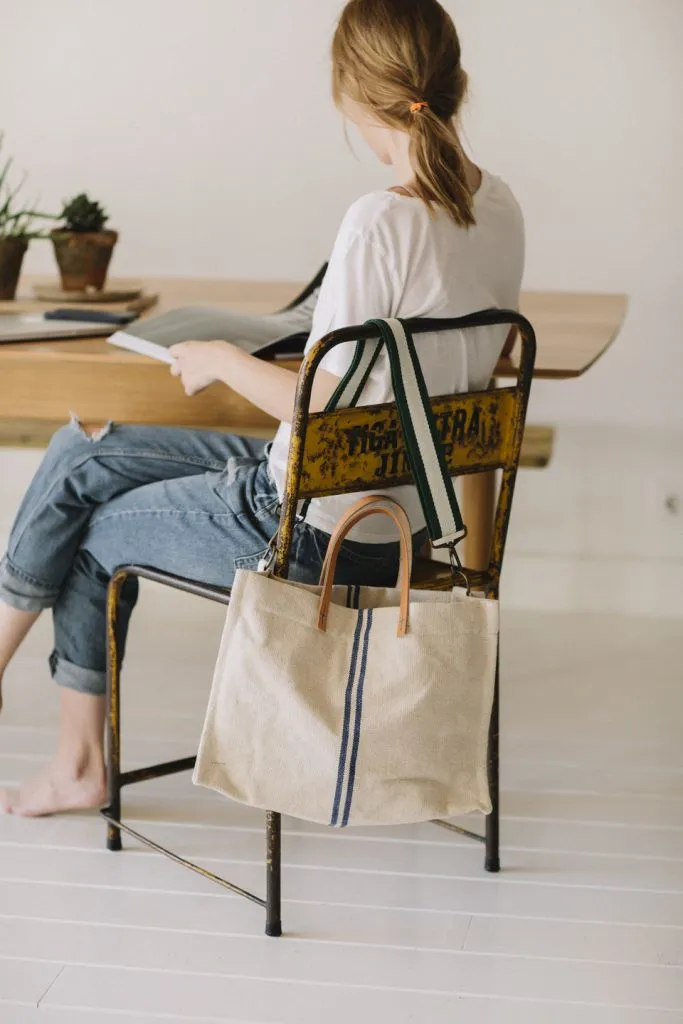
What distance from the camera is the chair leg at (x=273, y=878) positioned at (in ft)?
5.52

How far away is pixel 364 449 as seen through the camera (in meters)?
1.57

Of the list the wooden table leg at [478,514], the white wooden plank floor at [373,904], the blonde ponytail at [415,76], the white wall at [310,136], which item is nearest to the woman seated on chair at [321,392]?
the blonde ponytail at [415,76]

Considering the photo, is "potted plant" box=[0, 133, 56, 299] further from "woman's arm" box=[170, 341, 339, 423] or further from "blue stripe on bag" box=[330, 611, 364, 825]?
"blue stripe on bag" box=[330, 611, 364, 825]

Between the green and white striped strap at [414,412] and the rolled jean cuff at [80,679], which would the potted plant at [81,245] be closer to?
the rolled jean cuff at [80,679]

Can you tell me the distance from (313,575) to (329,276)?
0.37 meters

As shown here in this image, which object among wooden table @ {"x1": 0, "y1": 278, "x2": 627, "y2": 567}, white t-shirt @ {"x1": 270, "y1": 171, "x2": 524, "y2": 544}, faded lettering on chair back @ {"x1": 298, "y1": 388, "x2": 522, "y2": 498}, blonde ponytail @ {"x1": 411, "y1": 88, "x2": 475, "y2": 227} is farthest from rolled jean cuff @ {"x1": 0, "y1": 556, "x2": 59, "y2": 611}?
blonde ponytail @ {"x1": 411, "y1": 88, "x2": 475, "y2": 227}

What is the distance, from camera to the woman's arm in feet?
5.23

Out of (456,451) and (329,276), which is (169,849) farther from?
(329,276)

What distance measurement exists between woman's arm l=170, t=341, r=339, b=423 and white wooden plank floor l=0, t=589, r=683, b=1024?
2.22 feet

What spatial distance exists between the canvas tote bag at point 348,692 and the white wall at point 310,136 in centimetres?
199

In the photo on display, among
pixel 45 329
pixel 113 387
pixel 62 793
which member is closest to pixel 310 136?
pixel 45 329

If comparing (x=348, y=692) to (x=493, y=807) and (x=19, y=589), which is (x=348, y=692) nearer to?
(x=493, y=807)

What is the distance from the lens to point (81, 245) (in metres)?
2.34

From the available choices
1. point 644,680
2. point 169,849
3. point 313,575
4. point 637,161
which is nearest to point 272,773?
point 313,575
